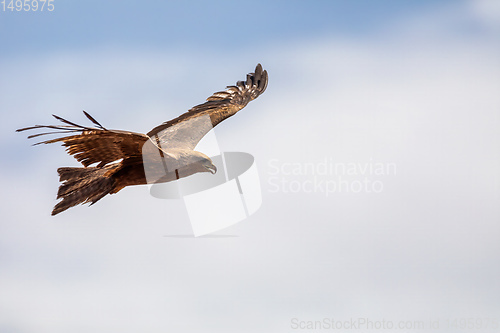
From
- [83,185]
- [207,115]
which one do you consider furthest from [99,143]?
[207,115]

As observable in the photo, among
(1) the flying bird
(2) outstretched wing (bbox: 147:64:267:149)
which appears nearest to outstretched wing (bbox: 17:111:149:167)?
(1) the flying bird

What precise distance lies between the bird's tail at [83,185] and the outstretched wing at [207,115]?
166 cm

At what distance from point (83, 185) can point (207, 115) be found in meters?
4.65

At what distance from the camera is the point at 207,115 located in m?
16.9

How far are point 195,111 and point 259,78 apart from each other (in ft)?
10.7

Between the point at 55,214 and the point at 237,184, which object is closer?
the point at 55,214

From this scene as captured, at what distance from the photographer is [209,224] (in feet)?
49.8

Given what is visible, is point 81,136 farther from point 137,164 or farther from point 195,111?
point 195,111

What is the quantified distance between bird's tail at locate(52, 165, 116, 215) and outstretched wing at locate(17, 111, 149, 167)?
0.61 ft

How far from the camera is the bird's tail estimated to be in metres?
12.8

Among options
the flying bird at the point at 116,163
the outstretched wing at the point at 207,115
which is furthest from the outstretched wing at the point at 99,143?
the outstretched wing at the point at 207,115

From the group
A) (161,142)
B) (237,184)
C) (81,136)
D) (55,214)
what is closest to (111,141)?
(81,136)

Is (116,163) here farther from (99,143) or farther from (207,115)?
(207,115)

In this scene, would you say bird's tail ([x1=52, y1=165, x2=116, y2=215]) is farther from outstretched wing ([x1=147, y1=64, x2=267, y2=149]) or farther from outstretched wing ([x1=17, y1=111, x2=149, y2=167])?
outstretched wing ([x1=147, y1=64, x2=267, y2=149])
